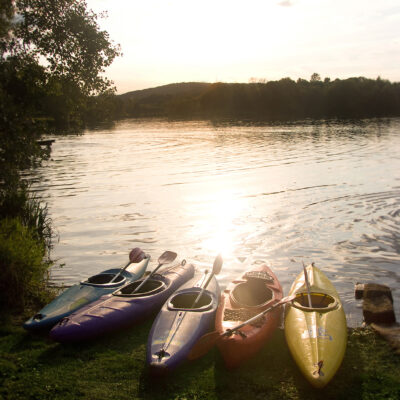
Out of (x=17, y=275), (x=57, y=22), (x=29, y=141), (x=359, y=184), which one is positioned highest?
(x=57, y=22)

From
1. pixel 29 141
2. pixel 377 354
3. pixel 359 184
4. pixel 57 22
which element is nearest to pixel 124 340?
pixel 377 354

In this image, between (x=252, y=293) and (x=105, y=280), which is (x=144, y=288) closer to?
(x=105, y=280)

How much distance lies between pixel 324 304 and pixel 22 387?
4.18 metres

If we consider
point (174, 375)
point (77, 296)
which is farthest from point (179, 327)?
point (77, 296)

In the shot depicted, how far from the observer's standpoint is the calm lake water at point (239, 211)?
9305 mm

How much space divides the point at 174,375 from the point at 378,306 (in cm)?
333

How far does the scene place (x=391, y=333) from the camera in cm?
537

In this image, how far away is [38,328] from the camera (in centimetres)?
551

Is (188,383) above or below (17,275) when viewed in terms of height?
below

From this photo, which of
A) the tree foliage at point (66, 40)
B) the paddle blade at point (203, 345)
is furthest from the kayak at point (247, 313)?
the tree foliage at point (66, 40)

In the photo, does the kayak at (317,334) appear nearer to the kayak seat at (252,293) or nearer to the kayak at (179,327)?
the kayak seat at (252,293)

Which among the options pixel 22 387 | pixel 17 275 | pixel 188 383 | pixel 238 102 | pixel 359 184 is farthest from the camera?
pixel 238 102

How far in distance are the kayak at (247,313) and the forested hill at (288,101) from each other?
67.0 meters

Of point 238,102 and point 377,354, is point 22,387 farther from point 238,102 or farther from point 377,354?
point 238,102
